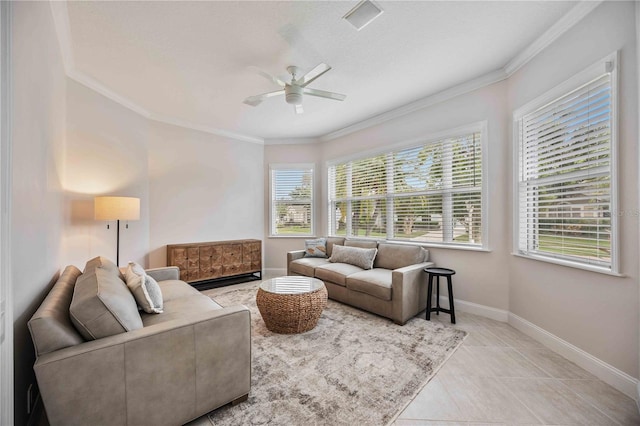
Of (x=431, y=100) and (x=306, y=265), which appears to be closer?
(x=431, y=100)

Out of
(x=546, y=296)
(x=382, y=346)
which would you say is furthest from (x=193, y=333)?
(x=546, y=296)

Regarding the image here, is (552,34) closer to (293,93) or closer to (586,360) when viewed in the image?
(293,93)

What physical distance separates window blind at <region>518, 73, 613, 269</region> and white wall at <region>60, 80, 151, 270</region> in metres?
4.84

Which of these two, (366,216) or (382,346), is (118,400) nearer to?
(382,346)

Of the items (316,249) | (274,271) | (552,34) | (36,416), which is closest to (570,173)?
(552,34)

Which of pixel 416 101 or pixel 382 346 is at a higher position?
pixel 416 101

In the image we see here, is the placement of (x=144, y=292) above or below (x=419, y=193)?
below

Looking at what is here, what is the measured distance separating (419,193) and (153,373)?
352 centimetres

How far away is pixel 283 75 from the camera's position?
291cm

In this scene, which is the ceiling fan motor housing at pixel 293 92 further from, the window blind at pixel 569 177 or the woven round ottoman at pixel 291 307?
the window blind at pixel 569 177

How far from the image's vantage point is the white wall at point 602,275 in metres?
1.75

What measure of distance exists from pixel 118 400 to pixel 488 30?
3.70 m

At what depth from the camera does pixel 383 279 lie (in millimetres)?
3084

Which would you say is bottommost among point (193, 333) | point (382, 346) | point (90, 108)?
point (382, 346)
